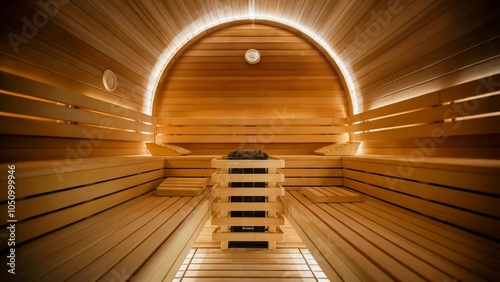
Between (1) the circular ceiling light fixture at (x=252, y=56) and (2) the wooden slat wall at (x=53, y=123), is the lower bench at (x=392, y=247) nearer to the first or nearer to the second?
(2) the wooden slat wall at (x=53, y=123)

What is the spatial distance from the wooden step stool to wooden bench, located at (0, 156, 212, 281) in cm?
42

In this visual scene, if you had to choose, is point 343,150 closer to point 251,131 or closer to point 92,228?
point 251,131

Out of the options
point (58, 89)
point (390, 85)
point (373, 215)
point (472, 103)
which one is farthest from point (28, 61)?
point (390, 85)

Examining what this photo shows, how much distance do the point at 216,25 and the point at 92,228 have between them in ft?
14.4

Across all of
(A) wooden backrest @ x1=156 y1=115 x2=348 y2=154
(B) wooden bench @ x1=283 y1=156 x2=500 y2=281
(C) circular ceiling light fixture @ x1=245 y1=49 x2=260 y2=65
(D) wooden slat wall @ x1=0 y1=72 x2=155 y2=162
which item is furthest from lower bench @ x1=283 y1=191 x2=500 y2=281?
(C) circular ceiling light fixture @ x1=245 y1=49 x2=260 y2=65

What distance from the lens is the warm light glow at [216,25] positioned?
4539 mm

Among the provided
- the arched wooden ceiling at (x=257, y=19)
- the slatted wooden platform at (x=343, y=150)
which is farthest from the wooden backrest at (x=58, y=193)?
the slatted wooden platform at (x=343, y=150)

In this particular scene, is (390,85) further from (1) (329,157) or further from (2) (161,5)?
(2) (161,5)

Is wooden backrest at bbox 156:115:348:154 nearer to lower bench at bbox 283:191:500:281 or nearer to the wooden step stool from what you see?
the wooden step stool

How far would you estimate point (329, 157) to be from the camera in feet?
12.1

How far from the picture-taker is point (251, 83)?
4836 mm

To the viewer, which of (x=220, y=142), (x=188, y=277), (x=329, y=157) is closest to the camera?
(x=188, y=277)

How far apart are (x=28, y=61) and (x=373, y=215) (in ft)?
11.6

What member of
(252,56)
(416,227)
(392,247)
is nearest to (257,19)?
(252,56)
